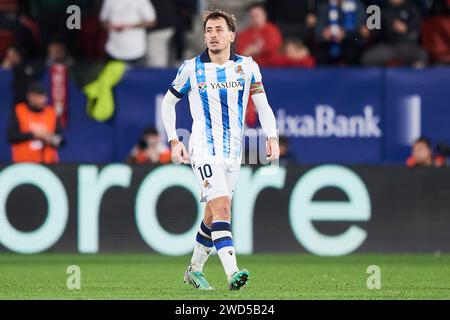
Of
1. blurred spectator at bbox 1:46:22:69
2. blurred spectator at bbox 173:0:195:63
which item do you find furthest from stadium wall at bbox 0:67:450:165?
blurred spectator at bbox 173:0:195:63

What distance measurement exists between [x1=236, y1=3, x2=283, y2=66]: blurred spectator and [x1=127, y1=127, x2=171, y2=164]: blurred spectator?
167 cm

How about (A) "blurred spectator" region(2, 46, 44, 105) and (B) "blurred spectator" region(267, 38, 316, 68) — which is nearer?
(A) "blurred spectator" region(2, 46, 44, 105)

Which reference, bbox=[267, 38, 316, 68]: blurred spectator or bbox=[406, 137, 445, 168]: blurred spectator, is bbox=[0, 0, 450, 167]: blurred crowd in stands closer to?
bbox=[267, 38, 316, 68]: blurred spectator

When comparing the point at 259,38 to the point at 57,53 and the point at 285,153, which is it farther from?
the point at 57,53

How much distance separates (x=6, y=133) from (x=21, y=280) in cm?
494

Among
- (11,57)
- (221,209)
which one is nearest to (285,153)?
(11,57)

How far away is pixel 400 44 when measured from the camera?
55.3 feet

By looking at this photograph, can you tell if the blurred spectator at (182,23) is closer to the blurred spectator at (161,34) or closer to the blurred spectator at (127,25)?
the blurred spectator at (161,34)

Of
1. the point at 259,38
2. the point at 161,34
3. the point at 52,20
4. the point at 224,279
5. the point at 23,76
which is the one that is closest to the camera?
the point at 224,279

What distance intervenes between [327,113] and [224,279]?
4948 mm

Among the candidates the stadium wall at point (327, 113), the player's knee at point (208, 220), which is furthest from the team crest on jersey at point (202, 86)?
the stadium wall at point (327, 113)

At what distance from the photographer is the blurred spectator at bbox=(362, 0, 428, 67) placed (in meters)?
16.8

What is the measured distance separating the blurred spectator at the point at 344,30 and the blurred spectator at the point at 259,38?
2.75 ft

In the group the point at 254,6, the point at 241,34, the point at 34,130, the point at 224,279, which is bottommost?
the point at 224,279
